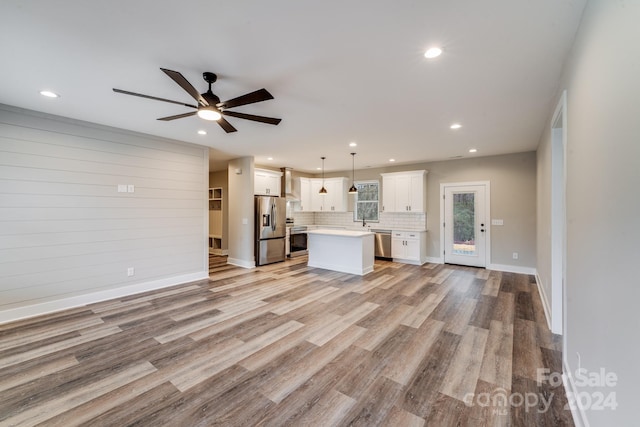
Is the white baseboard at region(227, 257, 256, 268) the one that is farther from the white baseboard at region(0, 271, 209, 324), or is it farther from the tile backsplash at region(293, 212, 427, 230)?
the tile backsplash at region(293, 212, 427, 230)

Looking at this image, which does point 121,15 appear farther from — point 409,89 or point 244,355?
point 244,355

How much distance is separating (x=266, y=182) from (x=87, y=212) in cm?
383

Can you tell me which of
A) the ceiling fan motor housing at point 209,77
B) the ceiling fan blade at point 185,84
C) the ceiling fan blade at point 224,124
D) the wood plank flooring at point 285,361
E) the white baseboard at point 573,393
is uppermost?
the ceiling fan motor housing at point 209,77

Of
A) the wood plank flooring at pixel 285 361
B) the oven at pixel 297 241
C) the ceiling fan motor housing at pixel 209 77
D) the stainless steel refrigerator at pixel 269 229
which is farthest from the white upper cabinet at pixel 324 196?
the ceiling fan motor housing at pixel 209 77

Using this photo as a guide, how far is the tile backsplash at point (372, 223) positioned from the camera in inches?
285

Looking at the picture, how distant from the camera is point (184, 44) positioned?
207 cm

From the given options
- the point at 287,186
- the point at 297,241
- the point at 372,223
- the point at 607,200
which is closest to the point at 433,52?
Answer: the point at 607,200

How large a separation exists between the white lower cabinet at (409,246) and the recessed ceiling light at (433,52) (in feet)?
16.5

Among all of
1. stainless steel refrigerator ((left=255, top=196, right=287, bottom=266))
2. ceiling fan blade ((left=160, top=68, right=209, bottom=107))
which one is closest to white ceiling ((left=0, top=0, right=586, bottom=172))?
ceiling fan blade ((left=160, top=68, right=209, bottom=107))

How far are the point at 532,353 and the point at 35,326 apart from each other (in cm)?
566

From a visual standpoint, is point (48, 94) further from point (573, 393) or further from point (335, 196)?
point (335, 196)

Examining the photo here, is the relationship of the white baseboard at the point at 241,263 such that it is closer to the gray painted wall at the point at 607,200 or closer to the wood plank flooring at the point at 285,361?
the wood plank flooring at the point at 285,361

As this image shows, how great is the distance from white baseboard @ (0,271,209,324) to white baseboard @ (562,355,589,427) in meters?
5.46

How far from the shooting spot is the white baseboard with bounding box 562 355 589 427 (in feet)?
5.34
